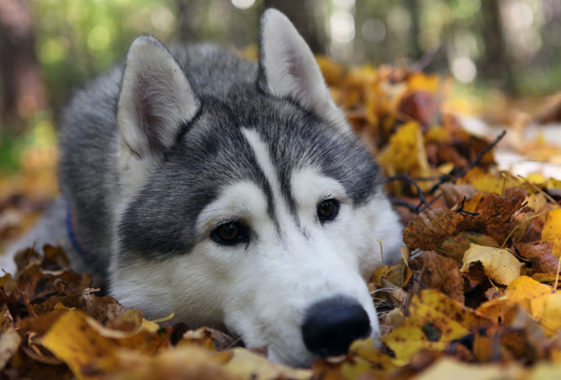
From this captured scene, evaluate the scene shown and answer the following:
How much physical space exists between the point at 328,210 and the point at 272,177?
0.34m

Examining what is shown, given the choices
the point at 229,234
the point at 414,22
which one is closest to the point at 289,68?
the point at 229,234

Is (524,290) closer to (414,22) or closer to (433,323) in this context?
(433,323)

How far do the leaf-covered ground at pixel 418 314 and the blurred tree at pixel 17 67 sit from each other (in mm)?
10380

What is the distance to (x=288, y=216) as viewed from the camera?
2232 mm

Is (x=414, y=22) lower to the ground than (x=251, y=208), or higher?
higher

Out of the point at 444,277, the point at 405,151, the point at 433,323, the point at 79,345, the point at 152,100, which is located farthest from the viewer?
the point at 405,151

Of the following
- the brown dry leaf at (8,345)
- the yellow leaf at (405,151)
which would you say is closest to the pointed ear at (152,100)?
the brown dry leaf at (8,345)

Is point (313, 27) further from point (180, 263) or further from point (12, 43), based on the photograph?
point (12, 43)

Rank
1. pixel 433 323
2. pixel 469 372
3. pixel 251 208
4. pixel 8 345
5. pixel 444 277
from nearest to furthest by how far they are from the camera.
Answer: pixel 469 372
pixel 433 323
pixel 8 345
pixel 444 277
pixel 251 208

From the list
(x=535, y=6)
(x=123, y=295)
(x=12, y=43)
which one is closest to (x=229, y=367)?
(x=123, y=295)

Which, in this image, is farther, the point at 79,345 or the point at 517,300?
the point at 517,300

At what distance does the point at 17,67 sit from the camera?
39.7 feet

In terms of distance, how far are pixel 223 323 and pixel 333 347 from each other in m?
0.76

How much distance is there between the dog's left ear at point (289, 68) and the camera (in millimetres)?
2719
